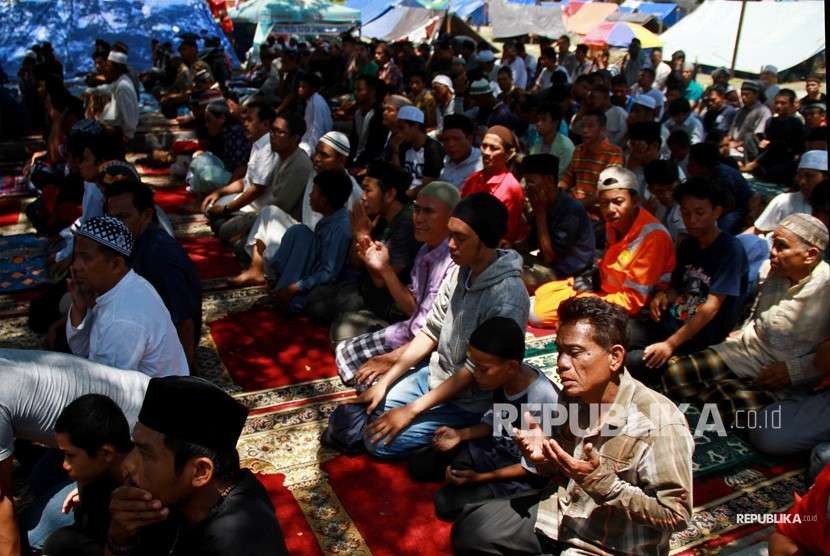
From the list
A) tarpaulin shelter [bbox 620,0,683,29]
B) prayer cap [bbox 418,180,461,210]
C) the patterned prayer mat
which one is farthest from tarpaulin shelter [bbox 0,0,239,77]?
tarpaulin shelter [bbox 620,0,683,29]

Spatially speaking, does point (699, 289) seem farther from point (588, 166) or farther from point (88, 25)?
point (88, 25)

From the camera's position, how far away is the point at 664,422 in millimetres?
2289

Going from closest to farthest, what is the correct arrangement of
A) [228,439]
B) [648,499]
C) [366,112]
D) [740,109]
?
[228,439]
[648,499]
[366,112]
[740,109]

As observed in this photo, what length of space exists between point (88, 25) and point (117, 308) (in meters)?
14.9

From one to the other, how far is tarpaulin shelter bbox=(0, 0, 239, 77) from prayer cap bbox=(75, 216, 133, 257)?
13.6 metres

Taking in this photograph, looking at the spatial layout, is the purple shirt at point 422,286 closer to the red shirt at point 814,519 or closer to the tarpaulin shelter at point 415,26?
the red shirt at point 814,519

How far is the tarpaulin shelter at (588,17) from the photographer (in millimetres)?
23345

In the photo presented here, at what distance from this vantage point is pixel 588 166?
6621mm

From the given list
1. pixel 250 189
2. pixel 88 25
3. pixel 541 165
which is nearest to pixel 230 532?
pixel 541 165

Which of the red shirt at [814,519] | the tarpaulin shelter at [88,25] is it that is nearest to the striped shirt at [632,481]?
the red shirt at [814,519]

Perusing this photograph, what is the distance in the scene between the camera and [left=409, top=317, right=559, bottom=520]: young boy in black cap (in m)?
3.01

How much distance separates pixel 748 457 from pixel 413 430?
171cm

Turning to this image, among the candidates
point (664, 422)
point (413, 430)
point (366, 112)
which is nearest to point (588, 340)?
point (664, 422)

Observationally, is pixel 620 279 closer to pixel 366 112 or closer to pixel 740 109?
pixel 366 112
